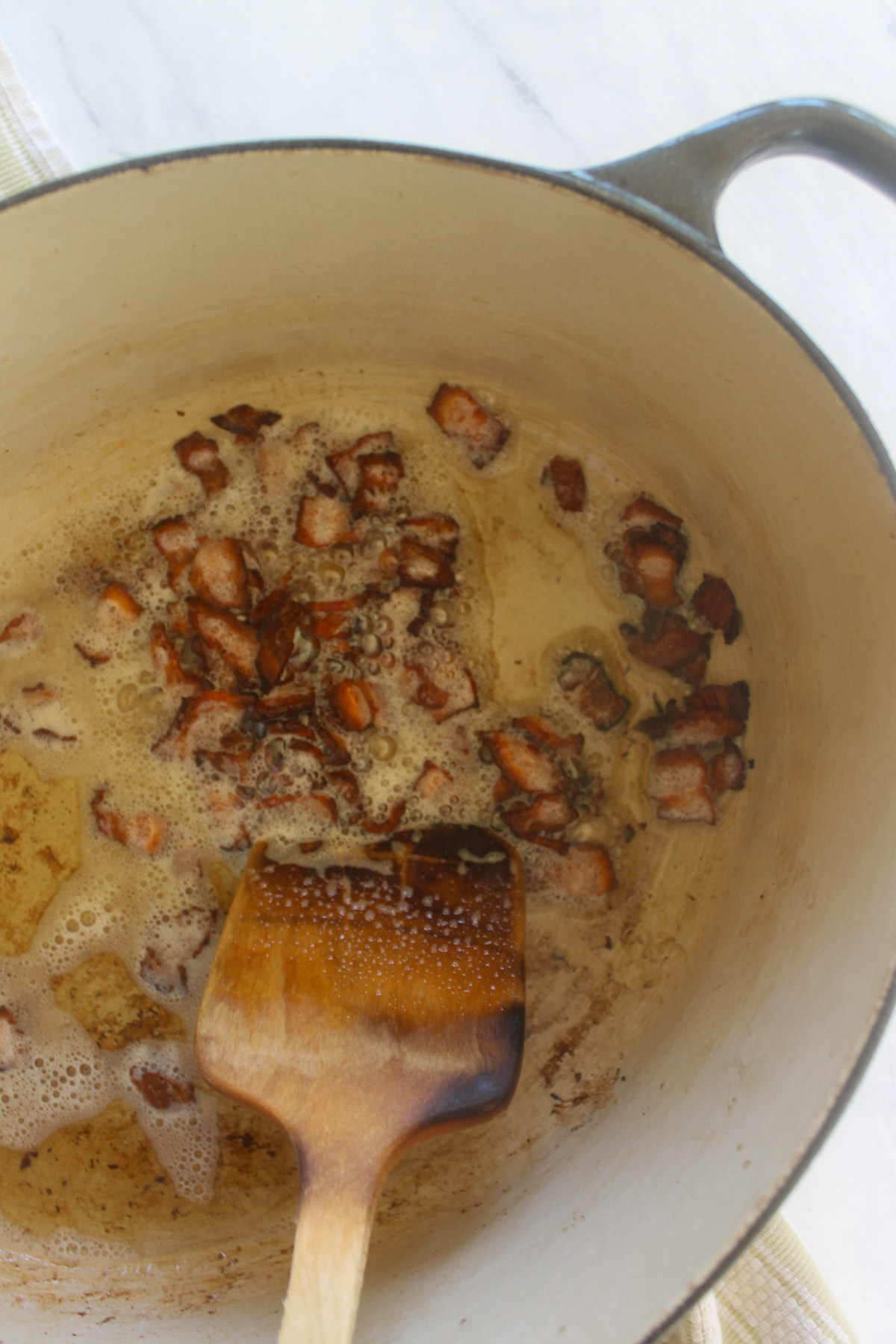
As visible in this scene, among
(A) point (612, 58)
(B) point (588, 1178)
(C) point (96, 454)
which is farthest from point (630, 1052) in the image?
(A) point (612, 58)

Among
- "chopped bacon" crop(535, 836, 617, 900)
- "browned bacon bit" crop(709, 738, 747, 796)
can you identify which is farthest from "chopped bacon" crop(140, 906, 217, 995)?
"browned bacon bit" crop(709, 738, 747, 796)

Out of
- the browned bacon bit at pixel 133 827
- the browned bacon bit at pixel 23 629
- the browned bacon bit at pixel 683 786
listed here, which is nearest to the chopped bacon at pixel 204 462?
the browned bacon bit at pixel 23 629

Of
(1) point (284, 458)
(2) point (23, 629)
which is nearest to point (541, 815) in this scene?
(1) point (284, 458)

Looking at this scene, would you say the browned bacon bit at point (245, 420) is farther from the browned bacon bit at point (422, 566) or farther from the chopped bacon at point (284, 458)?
the browned bacon bit at point (422, 566)

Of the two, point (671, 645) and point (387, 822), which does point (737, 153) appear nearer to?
point (671, 645)

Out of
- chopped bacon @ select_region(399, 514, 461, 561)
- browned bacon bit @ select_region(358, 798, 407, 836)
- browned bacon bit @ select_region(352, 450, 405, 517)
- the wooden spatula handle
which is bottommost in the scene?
the wooden spatula handle

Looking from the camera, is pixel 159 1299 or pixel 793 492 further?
pixel 159 1299

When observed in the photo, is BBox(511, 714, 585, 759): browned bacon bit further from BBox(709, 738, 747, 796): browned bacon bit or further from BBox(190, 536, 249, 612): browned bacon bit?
BBox(190, 536, 249, 612): browned bacon bit

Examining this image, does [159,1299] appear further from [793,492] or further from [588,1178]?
[793,492]
